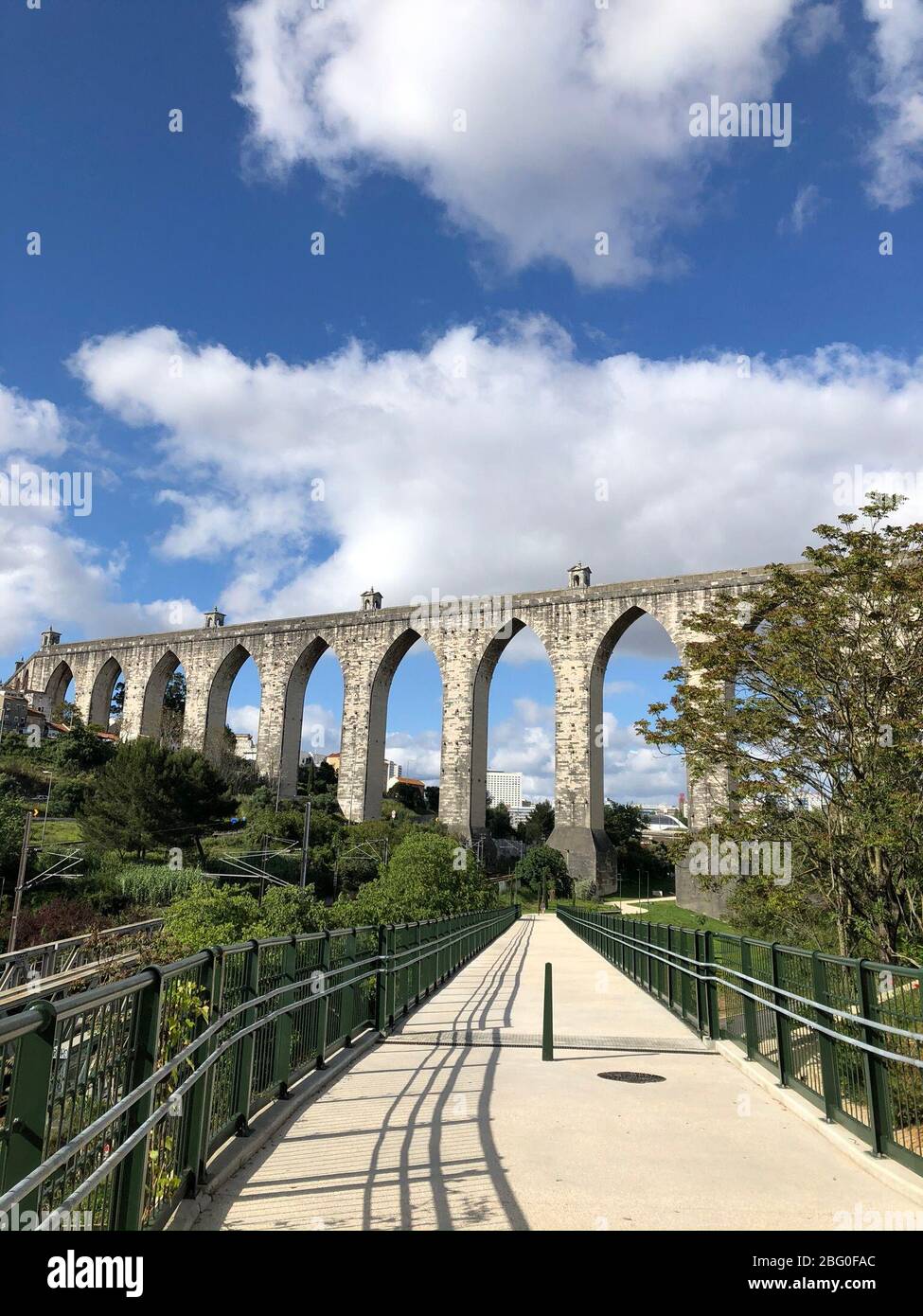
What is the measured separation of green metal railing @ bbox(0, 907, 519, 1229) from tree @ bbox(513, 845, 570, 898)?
120ft

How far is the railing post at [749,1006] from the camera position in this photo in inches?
296

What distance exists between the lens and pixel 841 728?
51.9ft

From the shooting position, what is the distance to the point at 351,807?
47.8 metres

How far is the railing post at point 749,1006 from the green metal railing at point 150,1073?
3328 millimetres

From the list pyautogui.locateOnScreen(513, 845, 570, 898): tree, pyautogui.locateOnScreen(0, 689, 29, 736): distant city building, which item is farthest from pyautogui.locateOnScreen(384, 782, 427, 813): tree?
pyautogui.locateOnScreen(0, 689, 29, 736): distant city building

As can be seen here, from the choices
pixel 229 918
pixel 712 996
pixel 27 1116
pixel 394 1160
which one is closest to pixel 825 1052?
pixel 394 1160

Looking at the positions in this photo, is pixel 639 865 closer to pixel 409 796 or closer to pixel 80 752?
pixel 409 796

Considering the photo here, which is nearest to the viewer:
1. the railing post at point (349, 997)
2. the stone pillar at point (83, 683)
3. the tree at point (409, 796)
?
the railing post at point (349, 997)

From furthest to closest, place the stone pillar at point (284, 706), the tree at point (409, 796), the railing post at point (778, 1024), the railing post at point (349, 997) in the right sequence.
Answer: the tree at point (409, 796)
the stone pillar at point (284, 706)
the railing post at point (349, 997)
the railing post at point (778, 1024)

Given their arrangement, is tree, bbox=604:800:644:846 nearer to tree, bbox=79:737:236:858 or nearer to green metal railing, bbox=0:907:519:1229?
tree, bbox=79:737:236:858

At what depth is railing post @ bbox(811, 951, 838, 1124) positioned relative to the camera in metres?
5.62

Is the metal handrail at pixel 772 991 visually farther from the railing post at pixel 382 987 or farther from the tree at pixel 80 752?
the tree at pixel 80 752

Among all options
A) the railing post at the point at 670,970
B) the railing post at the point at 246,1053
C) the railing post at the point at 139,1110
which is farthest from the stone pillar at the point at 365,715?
the railing post at the point at 139,1110
